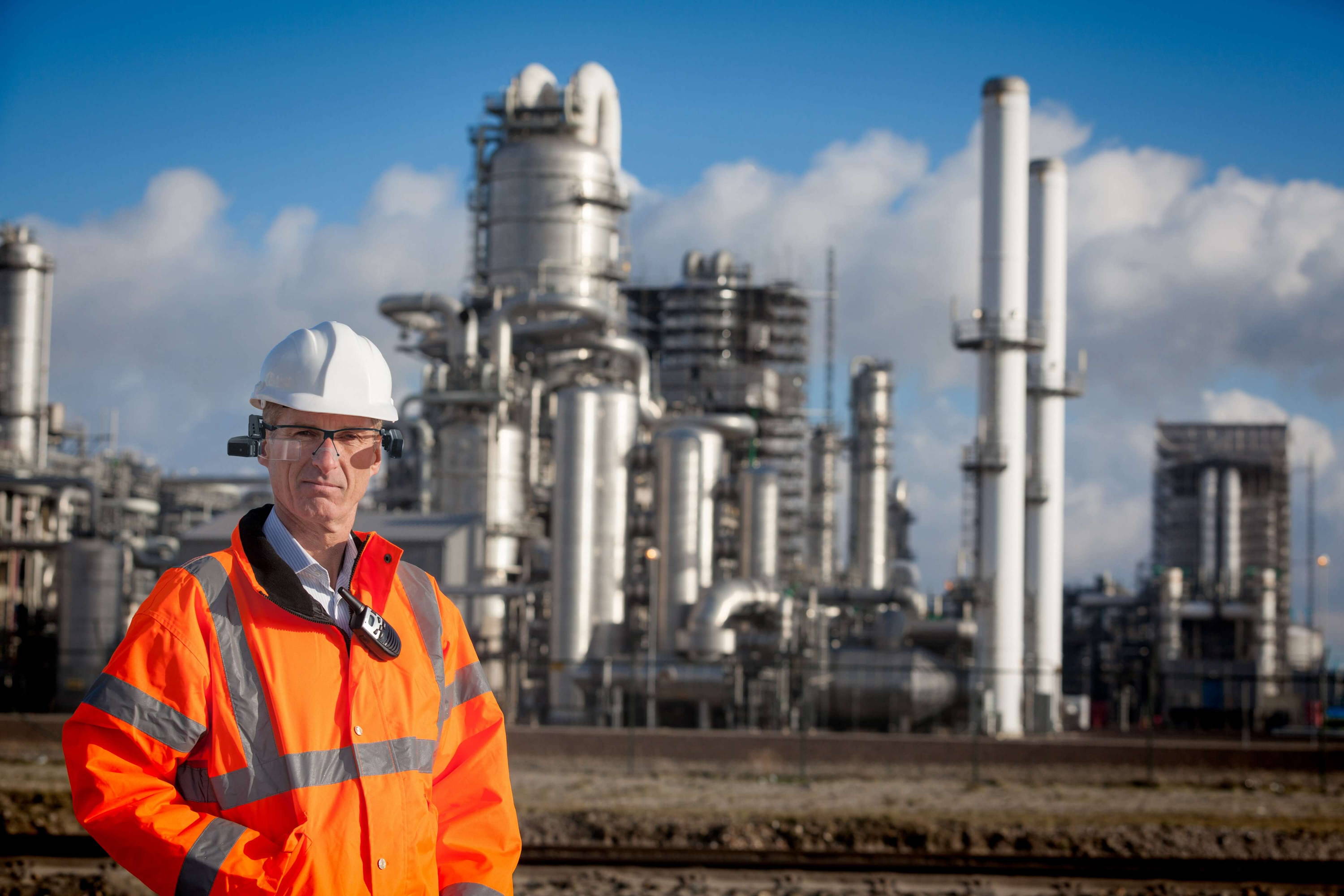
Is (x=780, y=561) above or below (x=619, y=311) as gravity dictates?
below

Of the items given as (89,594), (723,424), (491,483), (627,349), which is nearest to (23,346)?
(89,594)

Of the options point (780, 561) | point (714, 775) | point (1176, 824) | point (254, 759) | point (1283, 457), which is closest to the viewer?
point (254, 759)

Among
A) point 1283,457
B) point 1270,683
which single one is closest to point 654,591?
point 1270,683

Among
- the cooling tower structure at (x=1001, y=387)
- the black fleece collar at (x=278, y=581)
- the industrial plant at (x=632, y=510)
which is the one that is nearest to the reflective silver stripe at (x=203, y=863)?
the black fleece collar at (x=278, y=581)

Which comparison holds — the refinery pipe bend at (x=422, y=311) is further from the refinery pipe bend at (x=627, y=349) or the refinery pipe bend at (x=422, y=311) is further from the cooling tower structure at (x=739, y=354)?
the cooling tower structure at (x=739, y=354)

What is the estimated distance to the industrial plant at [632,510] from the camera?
2811 cm

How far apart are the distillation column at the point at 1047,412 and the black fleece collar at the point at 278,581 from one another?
96.3ft

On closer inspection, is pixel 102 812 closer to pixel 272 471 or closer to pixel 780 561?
pixel 272 471

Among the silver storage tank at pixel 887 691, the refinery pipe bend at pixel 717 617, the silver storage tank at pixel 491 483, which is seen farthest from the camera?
the silver storage tank at pixel 491 483

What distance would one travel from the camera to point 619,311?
37.3 meters

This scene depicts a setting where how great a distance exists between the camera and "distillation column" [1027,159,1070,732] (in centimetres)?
3097

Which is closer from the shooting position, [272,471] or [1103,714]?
[272,471]

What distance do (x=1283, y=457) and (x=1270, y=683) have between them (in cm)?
1512

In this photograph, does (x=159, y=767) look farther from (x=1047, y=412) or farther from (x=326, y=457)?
(x=1047, y=412)
